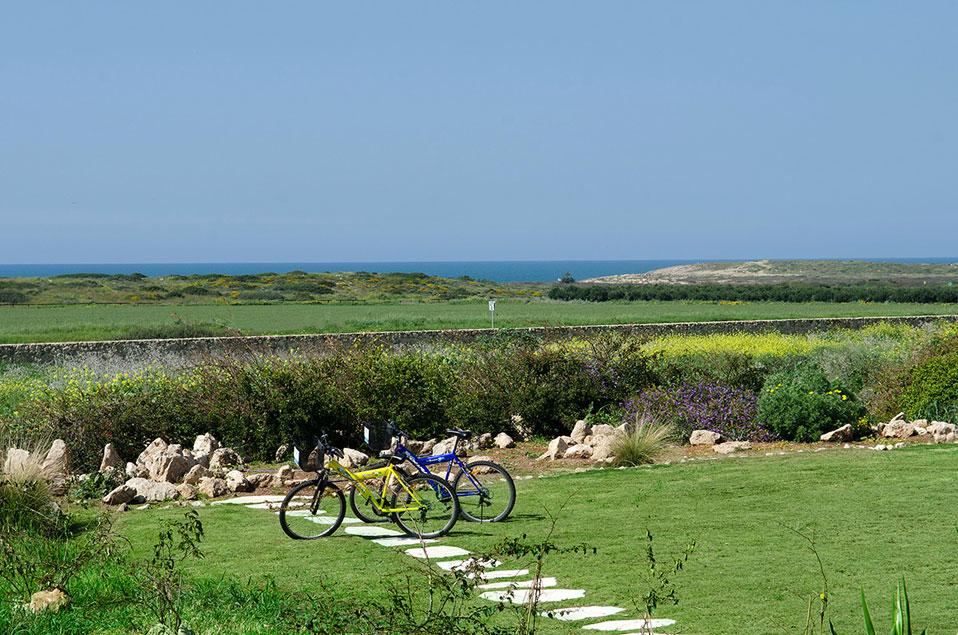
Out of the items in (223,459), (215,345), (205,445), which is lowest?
(215,345)

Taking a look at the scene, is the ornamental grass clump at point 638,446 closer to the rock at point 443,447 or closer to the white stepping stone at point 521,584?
the rock at point 443,447

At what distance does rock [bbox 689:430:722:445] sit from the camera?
17.2m

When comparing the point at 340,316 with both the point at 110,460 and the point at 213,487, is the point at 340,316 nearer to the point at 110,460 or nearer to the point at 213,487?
the point at 110,460

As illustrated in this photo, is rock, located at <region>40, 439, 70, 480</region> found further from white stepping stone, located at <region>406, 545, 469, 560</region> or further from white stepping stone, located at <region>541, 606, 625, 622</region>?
white stepping stone, located at <region>541, 606, 625, 622</region>

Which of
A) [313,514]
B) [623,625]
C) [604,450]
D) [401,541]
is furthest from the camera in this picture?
[604,450]

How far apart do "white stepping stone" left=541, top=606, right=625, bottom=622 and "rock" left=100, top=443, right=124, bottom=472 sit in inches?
373

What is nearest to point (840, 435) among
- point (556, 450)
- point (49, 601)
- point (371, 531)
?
point (556, 450)

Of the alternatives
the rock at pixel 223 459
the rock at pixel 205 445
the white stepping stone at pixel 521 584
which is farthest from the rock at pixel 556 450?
the white stepping stone at pixel 521 584

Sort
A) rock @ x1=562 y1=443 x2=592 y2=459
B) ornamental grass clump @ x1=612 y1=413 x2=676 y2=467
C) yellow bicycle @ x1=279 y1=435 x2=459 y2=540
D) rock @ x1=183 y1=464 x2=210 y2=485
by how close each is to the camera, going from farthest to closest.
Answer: rock @ x1=562 y1=443 x2=592 y2=459 → ornamental grass clump @ x1=612 y1=413 x2=676 y2=467 → rock @ x1=183 y1=464 x2=210 y2=485 → yellow bicycle @ x1=279 y1=435 x2=459 y2=540

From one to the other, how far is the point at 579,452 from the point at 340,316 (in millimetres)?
44418

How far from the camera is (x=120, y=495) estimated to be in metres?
13.6

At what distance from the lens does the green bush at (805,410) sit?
17.2 m

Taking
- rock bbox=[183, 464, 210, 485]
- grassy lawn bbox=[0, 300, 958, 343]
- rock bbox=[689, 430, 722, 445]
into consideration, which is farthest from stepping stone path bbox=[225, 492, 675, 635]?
grassy lawn bbox=[0, 300, 958, 343]

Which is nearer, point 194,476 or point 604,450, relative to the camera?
point 194,476
